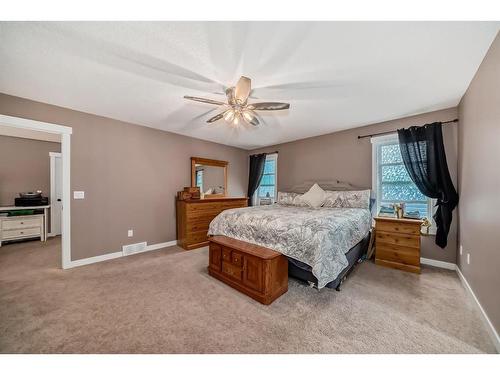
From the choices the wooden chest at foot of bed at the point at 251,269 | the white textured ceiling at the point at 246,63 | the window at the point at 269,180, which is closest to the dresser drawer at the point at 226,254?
the wooden chest at foot of bed at the point at 251,269

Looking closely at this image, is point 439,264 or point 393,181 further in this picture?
point 393,181

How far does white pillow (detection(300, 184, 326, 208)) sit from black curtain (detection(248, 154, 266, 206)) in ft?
5.90

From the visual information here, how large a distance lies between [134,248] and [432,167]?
17.4 ft

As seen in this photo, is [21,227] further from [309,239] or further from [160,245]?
[309,239]

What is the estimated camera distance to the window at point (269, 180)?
17.8 ft

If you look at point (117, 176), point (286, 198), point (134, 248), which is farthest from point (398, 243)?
point (117, 176)

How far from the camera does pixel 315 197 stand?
157 inches

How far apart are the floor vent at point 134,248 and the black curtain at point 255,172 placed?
10.1 feet

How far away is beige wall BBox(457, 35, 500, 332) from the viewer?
1569 millimetres

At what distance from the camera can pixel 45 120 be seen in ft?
9.30

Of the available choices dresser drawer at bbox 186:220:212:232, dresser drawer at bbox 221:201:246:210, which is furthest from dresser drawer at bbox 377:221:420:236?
dresser drawer at bbox 186:220:212:232

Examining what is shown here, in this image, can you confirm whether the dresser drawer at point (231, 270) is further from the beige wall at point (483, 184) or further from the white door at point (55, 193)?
the white door at point (55, 193)
